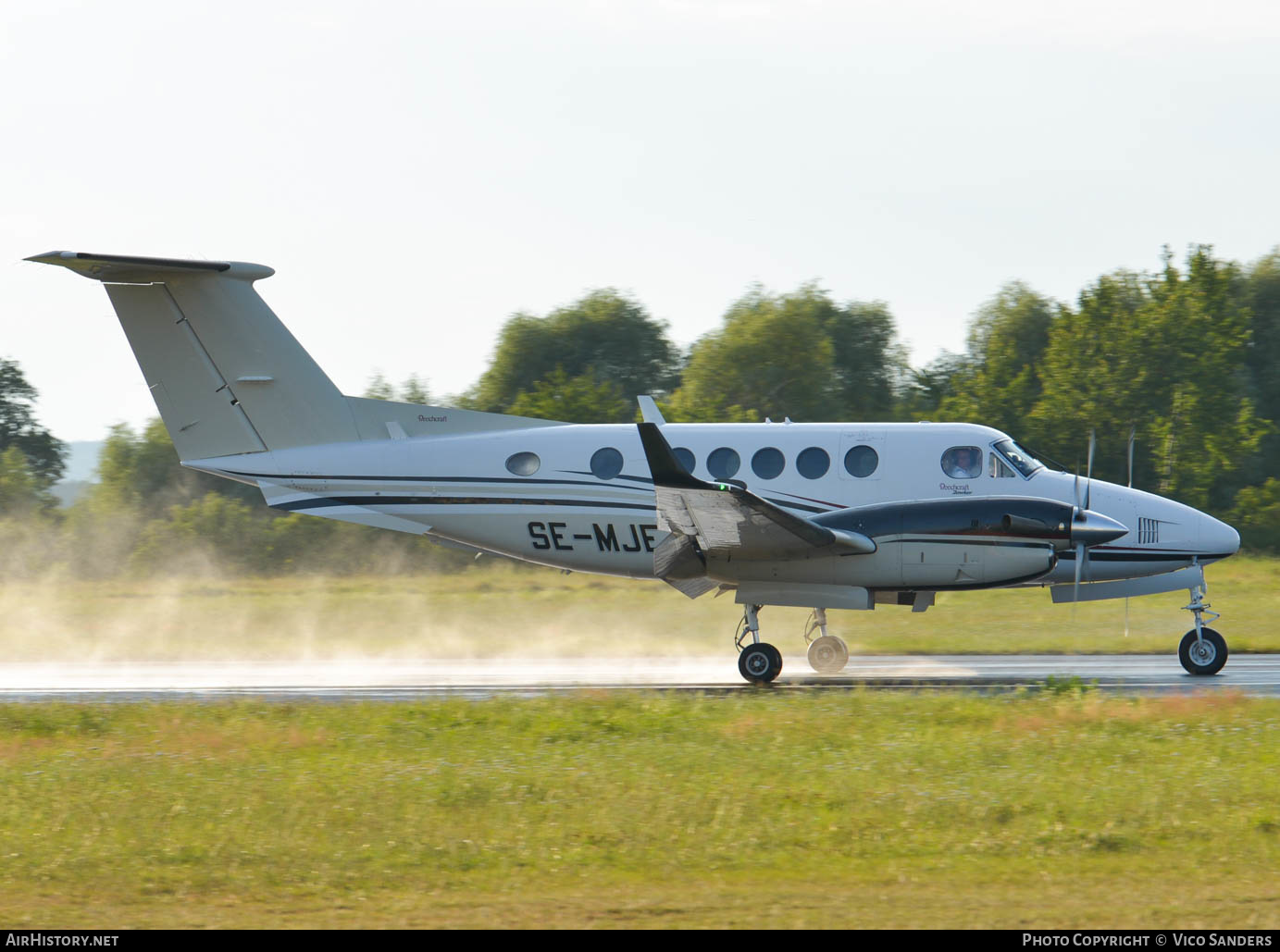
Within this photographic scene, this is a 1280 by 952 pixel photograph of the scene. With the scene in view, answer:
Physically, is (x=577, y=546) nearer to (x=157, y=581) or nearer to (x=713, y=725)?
(x=713, y=725)

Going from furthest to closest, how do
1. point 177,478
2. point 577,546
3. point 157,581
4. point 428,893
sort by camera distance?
point 177,478, point 157,581, point 577,546, point 428,893

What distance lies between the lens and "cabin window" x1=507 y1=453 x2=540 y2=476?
16.2 m

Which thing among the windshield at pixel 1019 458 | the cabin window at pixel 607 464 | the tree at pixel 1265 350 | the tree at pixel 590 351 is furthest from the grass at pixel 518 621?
the tree at pixel 590 351

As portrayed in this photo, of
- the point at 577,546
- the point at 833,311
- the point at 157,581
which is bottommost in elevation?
the point at 157,581

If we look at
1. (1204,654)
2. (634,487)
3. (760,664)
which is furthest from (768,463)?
(1204,654)

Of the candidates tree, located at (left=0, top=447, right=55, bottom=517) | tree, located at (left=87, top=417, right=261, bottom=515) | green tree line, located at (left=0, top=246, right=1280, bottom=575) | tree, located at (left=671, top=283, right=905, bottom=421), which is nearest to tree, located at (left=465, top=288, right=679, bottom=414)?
green tree line, located at (left=0, top=246, right=1280, bottom=575)

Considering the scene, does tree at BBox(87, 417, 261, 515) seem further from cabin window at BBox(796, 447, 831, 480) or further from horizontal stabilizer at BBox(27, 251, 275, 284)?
cabin window at BBox(796, 447, 831, 480)

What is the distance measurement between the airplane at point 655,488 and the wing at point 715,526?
0.13 ft

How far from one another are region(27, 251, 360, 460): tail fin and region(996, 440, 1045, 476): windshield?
823cm

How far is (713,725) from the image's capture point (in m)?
11.2

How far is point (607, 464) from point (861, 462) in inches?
125

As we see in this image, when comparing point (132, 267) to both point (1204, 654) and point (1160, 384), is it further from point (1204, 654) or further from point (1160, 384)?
point (1160, 384)
